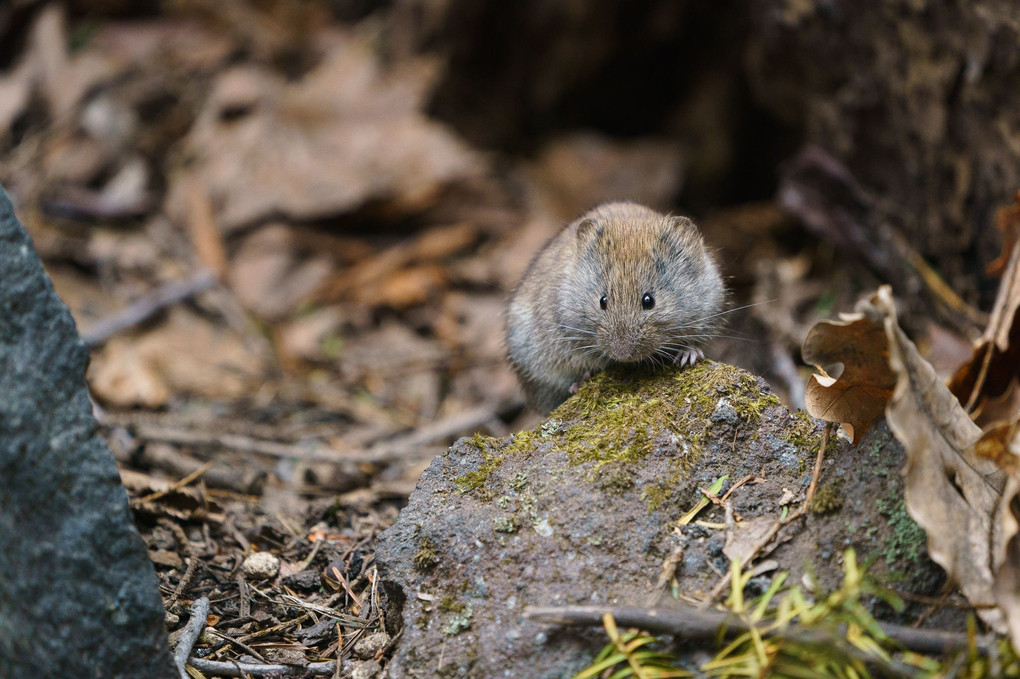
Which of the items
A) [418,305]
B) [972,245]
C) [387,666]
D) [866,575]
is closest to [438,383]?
[418,305]

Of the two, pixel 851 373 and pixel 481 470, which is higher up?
pixel 851 373

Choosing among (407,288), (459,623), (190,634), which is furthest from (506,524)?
(407,288)

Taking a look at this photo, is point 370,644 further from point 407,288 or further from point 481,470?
point 407,288

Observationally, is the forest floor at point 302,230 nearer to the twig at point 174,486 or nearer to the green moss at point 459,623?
the twig at point 174,486

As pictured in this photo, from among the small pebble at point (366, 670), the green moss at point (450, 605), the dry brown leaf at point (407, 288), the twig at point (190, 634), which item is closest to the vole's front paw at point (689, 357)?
the green moss at point (450, 605)

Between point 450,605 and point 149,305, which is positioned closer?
point 450,605

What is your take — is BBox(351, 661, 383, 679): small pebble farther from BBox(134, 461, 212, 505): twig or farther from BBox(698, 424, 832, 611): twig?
BBox(134, 461, 212, 505): twig

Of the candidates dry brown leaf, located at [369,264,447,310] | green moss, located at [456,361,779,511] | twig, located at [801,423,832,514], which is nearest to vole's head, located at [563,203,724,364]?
green moss, located at [456,361,779,511]
